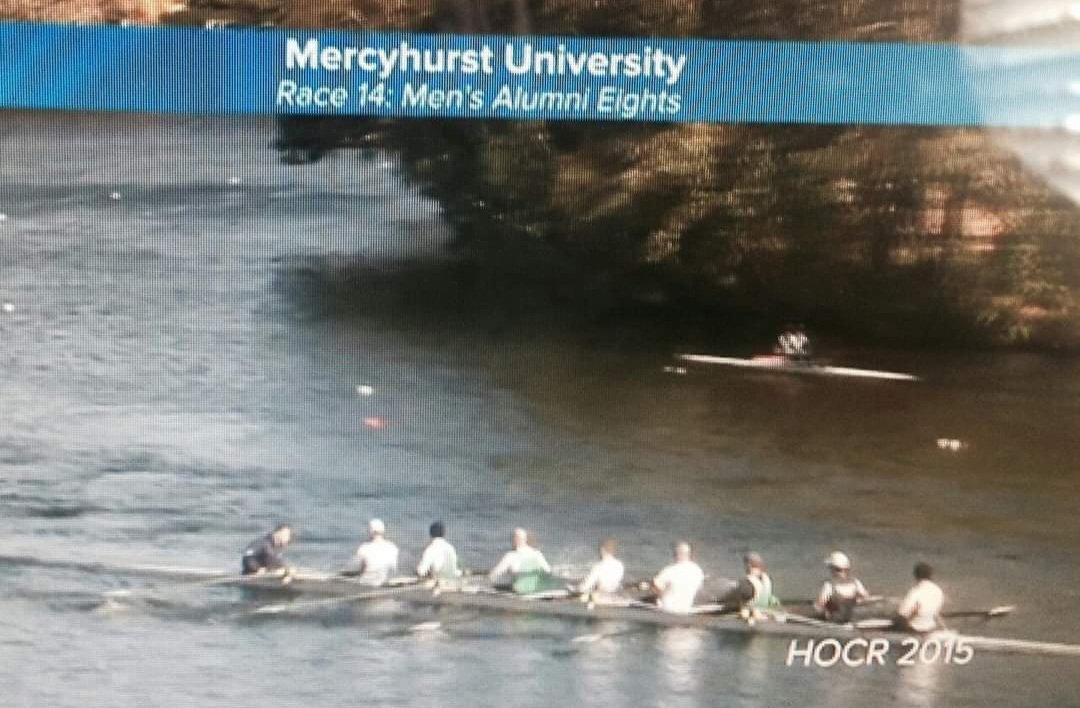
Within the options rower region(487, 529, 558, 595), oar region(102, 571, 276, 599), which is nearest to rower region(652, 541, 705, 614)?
rower region(487, 529, 558, 595)

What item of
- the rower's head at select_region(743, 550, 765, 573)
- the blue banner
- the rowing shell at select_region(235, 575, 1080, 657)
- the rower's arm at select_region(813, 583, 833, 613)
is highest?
the blue banner

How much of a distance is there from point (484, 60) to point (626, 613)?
75 centimetres

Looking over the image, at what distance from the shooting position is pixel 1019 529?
6.96ft

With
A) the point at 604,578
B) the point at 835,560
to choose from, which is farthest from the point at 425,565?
the point at 835,560

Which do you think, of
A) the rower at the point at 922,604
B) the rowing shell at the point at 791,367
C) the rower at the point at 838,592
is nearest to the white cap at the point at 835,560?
the rower at the point at 838,592

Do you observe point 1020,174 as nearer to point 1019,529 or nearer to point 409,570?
point 1019,529

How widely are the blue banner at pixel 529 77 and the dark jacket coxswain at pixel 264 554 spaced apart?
1.81 ft

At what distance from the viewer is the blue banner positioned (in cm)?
199

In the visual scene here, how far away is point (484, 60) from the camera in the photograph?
2021 millimetres

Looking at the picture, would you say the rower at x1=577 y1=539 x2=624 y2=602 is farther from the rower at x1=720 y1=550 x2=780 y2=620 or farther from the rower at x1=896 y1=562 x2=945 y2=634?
the rower at x1=896 y1=562 x2=945 y2=634

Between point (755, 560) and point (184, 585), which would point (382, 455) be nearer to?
point (184, 585)

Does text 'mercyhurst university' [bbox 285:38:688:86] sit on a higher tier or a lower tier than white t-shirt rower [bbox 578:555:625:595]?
higher

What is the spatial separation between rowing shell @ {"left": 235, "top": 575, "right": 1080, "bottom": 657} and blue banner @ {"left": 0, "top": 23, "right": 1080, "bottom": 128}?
2.02 ft

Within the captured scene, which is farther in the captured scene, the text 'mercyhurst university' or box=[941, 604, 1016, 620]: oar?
box=[941, 604, 1016, 620]: oar
